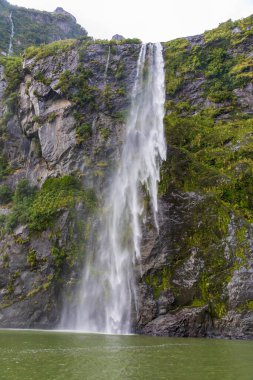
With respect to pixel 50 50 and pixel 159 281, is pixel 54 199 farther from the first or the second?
pixel 50 50

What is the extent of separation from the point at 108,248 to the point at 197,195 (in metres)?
6.77

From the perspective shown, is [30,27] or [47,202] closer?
[47,202]

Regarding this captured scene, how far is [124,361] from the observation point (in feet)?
39.7

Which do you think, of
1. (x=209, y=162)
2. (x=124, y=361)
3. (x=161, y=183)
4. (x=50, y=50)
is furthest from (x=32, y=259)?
(x=50, y=50)

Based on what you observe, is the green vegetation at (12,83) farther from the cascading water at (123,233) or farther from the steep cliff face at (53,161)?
the cascading water at (123,233)

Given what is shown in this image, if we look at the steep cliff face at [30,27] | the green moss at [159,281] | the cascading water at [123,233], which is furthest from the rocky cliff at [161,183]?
the steep cliff face at [30,27]

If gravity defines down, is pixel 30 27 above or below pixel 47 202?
above

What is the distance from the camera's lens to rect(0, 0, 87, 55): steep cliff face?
2699 inches

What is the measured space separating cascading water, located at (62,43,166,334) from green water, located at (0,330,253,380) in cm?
748

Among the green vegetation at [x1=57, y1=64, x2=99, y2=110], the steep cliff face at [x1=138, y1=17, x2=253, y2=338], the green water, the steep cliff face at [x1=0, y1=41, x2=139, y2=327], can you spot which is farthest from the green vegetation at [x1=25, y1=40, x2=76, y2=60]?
the green water

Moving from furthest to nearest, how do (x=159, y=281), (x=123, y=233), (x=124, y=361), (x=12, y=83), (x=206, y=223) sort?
(x=12, y=83) → (x=123, y=233) → (x=206, y=223) → (x=159, y=281) → (x=124, y=361)

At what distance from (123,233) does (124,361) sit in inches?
571

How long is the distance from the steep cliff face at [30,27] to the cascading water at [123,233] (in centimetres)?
3937

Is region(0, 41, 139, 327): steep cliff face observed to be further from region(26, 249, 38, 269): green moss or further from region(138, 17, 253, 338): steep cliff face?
region(138, 17, 253, 338): steep cliff face
